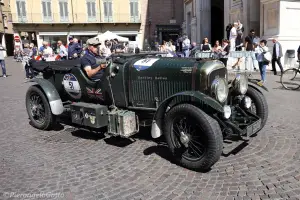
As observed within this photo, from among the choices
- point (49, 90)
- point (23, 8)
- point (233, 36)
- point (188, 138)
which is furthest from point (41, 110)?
point (23, 8)

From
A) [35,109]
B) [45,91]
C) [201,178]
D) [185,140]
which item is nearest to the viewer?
[201,178]

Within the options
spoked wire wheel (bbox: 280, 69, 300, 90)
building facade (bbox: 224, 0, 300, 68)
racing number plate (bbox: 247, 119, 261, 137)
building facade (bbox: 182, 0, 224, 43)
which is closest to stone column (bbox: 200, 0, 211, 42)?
building facade (bbox: 182, 0, 224, 43)

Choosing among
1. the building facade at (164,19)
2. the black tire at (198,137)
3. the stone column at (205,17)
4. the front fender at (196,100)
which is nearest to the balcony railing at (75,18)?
the building facade at (164,19)

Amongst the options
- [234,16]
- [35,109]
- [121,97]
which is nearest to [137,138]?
[121,97]

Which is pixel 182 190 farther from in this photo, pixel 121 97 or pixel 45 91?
pixel 45 91

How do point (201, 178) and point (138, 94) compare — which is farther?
point (138, 94)

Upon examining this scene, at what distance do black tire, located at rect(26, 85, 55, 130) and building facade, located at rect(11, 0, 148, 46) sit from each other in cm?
3623

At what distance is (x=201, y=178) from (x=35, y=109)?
3793 millimetres

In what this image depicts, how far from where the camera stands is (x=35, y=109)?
5.98 m

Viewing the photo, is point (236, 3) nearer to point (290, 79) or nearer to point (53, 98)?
point (290, 79)

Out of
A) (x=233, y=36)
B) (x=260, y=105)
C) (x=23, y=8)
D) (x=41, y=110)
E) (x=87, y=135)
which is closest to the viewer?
(x=260, y=105)

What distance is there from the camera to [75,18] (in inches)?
1620

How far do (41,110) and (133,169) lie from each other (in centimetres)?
285

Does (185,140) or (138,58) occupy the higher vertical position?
(138,58)
